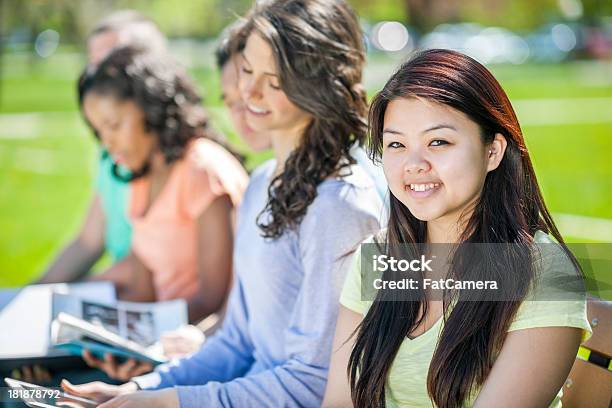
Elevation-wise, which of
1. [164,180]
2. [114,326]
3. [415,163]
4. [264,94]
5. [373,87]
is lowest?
[114,326]

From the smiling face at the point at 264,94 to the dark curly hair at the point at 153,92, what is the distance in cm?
116

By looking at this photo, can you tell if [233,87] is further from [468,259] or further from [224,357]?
[468,259]

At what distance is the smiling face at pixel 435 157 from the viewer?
6.64 feet

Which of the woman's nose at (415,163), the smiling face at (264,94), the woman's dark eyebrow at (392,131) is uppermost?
the smiling face at (264,94)

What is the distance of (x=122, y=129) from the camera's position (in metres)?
3.79

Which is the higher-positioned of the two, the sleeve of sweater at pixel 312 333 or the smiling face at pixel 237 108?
the smiling face at pixel 237 108

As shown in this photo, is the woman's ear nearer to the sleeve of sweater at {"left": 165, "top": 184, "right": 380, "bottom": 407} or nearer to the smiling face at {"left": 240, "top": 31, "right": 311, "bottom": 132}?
the sleeve of sweater at {"left": 165, "top": 184, "right": 380, "bottom": 407}

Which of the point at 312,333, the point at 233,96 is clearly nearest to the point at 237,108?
the point at 233,96

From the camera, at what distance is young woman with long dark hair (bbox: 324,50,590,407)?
6.29 ft

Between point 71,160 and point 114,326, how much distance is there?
30.0ft

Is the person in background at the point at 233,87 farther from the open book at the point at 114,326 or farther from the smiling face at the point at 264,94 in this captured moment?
the open book at the point at 114,326

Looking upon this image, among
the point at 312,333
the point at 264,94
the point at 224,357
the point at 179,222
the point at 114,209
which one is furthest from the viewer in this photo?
the point at 114,209

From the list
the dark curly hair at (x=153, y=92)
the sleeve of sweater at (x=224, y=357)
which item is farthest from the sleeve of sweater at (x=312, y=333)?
the dark curly hair at (x=153, y=92)

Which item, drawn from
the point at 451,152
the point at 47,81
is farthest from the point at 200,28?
the point at 451,152
